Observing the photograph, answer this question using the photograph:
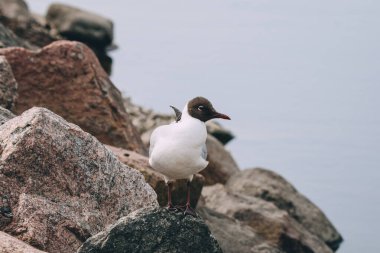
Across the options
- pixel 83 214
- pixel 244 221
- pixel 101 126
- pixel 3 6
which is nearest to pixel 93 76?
pixel 101 126

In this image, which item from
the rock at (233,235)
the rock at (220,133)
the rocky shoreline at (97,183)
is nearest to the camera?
the rocky shoreline at (97,183)

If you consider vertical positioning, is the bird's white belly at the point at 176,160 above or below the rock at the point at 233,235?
above

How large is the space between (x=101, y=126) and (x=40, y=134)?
7.69 meters

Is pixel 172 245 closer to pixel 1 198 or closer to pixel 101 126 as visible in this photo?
pixel 1 198

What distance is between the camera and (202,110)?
11.4 m

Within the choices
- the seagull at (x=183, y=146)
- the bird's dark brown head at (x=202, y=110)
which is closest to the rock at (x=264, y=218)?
the bird's dark brown head at (x=202, y=110)

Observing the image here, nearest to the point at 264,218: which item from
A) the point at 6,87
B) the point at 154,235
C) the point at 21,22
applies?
the point at 6,87

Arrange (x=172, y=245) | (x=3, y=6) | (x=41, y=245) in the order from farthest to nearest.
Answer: (x=3, y=6), (x=41, y=245), (x=172, y=245)

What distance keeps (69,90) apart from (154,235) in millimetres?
9452

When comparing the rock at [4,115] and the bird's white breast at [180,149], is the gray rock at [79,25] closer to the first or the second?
the rock at [4,115]

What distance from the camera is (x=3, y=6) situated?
37219 millimetres

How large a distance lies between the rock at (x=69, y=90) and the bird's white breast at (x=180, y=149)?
840cm

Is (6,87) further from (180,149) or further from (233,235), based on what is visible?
(180,149)

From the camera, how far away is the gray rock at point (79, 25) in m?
42.4
